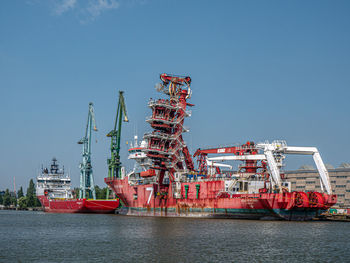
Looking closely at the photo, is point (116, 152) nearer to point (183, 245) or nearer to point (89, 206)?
point (89, 206)

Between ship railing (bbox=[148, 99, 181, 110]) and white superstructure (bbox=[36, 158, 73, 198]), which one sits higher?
ship railing (bbox=[148, 99, 181, 110])

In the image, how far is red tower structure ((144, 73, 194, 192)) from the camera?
244 ft

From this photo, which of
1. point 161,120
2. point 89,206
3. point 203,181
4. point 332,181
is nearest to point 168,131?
point 161,120

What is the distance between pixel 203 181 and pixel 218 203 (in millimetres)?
5223

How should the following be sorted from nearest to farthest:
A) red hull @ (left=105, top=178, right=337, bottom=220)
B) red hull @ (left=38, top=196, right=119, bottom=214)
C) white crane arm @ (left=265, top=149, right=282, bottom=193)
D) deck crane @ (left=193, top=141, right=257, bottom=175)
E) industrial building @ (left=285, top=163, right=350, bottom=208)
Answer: red hull @ (left=105, top=178, right=337, bottom=220) → white crane arm @ (left=265, top=149, right=282, bottom=193) → deck crane @ (left=193, top=141, right=257, bottom=175) → red hull @ (left=38, top=196, right=119, bottom=214) → industrial building @ (left=285, top=163, right=350, bottom=208)

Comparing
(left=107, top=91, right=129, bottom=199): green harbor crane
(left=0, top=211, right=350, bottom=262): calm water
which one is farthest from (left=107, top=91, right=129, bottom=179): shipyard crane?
(left=0, top=211, right=350, bottom=262): calm water

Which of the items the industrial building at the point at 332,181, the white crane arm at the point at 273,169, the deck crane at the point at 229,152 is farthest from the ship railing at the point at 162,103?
the industrial building at the point at 332,181

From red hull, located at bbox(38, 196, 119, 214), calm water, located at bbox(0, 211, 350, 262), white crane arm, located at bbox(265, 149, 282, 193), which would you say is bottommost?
calm water, located at bbox(0, 211, 350, 262)

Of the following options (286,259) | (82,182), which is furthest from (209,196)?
(82,182)

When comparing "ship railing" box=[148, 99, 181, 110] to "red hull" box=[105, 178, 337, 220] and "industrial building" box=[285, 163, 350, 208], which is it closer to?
"red hull" box=[105, 178, 337, 220]

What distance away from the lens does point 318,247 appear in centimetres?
3656

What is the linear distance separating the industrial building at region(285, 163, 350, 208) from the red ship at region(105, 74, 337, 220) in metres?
51.8

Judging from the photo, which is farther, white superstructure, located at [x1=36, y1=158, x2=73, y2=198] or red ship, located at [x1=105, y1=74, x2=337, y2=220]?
white superstructure, located at [x1=36, y1=158, x2=73, y2=198]

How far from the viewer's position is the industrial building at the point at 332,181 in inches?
5089
